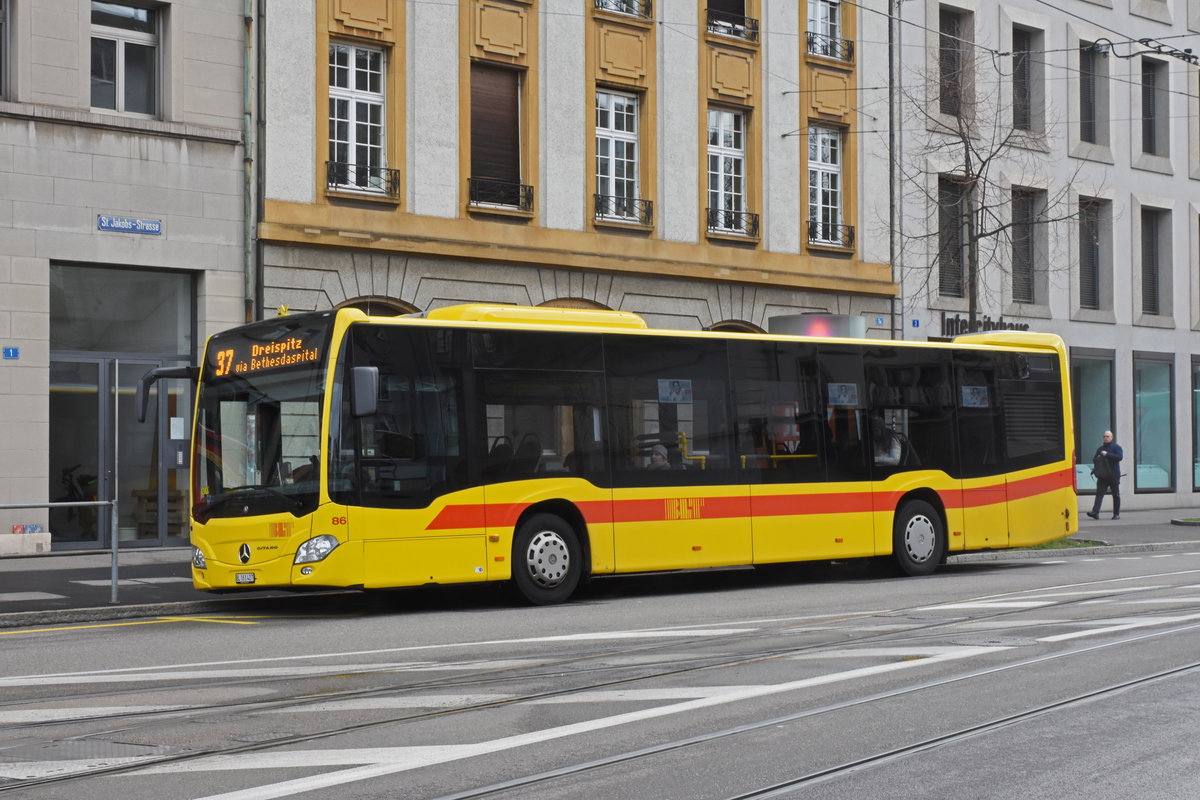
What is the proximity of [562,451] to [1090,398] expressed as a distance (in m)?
22.5

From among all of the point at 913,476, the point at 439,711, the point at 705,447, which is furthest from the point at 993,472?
the point at 439,711

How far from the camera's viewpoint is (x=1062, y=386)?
19.7 metres

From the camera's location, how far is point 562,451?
1453 cm

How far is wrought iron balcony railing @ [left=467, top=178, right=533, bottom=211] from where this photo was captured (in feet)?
75.6

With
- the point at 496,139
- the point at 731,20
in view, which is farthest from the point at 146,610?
the point at 731,20

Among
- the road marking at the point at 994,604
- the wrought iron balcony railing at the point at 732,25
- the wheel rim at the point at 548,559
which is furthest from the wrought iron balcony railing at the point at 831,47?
the road marking at the point at 994,604

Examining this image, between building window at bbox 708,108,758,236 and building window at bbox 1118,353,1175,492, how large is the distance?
41.9ft

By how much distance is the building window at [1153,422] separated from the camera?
114 feet

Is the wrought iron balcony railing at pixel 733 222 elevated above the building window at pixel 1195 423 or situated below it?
above

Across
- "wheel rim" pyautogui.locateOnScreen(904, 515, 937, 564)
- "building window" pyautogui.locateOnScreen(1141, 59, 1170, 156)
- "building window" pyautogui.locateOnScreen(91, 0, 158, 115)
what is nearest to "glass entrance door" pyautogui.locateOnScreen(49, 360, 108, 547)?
"building window" pyautogui.locateOnScreen(91, 0, 158, 115)

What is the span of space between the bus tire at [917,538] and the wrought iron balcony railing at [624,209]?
8.75 metres

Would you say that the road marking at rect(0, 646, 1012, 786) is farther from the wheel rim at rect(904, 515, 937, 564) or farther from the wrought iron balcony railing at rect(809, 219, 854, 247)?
the wrought iron balcony railing at rect(809, 219, 854, 247)

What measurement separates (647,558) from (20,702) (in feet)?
25.9

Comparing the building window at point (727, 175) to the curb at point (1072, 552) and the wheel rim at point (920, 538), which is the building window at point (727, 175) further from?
the wheel rim at point (920, 538)
